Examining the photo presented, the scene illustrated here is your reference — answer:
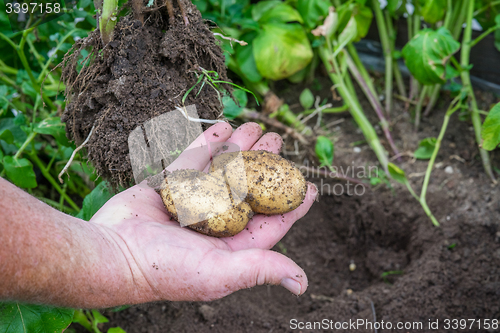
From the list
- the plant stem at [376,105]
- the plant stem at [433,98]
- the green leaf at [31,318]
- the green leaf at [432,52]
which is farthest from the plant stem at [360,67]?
the green leaf at [31,318]

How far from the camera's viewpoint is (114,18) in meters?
0.96

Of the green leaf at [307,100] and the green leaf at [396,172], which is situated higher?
the green leaf at [307,100]

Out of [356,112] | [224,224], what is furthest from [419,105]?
[224,224]

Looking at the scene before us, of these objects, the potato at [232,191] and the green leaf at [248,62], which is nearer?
the potato at [232,191]

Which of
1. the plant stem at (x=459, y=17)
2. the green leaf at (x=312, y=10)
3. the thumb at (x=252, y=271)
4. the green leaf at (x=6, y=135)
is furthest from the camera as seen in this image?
the plant stem at (x=459, y=17)

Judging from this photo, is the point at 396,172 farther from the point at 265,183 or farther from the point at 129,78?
the point at 129,78

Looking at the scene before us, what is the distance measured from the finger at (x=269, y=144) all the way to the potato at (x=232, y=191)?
101mm

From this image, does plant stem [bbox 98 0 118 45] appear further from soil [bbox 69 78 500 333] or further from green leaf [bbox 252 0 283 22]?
green leaf [bbox 252 0 283 22]

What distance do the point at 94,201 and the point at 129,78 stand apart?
0.41 metres

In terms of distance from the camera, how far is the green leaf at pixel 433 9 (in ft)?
5.47

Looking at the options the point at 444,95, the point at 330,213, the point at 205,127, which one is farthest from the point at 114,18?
the point at 444,95

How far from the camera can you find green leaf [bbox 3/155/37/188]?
1.13 m

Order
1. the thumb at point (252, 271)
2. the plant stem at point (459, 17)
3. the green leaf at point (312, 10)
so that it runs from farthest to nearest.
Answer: the plant stem at point (459, 17) < the green leaf at point (312, 10) < the thumb at point (252, 271)

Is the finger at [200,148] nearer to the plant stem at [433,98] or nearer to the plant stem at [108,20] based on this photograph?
the plant stem at [108,20]
